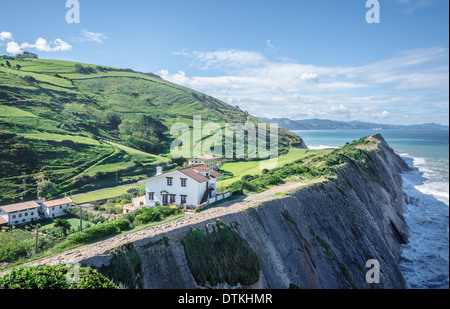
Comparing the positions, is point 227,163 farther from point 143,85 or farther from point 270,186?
point 143,85

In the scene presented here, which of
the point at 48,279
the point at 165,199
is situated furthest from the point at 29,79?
the point at 48,279

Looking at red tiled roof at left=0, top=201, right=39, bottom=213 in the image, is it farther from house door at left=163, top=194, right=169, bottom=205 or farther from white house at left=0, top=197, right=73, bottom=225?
house door at left=163, top=194, right=169, bottom=205

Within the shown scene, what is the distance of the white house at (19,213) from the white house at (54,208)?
114 cm

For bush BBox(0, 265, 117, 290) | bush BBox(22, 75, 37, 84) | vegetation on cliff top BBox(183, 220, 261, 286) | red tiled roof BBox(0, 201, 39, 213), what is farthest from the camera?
bush BBox(22, 75, 37, 84)

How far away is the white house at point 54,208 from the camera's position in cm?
3688

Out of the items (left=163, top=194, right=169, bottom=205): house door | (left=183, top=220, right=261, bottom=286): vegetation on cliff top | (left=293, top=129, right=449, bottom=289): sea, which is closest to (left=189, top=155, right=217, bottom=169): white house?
(left=163, top=194, right=169, bottom=205): house door

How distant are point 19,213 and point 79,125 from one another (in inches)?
2316

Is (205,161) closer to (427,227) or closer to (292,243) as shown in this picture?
(427,227)

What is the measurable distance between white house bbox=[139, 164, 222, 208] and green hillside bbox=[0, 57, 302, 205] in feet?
108

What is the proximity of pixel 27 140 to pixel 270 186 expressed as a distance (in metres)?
57.2

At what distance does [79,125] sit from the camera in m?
85.9

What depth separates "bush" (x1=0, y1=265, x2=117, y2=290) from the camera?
925 cm

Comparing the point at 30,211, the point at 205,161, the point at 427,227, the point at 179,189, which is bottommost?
the point at 427,227
